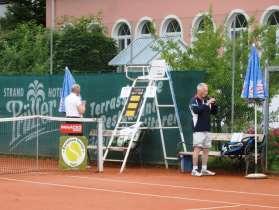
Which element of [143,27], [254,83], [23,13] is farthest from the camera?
[23,13]

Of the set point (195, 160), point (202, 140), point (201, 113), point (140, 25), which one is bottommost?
point (195, 160)

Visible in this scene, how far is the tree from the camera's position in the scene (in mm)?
42125

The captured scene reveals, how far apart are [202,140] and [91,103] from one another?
437 centimetres

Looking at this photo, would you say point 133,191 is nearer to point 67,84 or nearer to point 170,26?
point 67,84

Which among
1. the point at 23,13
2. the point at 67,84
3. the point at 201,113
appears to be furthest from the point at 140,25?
the point at 201,113

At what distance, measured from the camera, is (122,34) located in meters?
37.5

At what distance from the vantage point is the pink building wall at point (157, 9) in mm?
32094

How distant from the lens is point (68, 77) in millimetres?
21000

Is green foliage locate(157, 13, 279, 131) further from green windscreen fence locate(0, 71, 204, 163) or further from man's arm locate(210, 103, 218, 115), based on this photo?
man's arm locate(210, 103, 218, 115)

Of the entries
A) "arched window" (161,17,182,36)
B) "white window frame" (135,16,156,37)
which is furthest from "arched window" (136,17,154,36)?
"arched window" (161,17,182,36)

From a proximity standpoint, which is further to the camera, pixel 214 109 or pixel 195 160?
pixel 214 109

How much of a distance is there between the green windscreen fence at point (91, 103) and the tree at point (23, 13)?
18211mm

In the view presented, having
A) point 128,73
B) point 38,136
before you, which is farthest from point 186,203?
point 38,136

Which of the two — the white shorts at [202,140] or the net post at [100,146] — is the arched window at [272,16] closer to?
the net post at [100,146]
